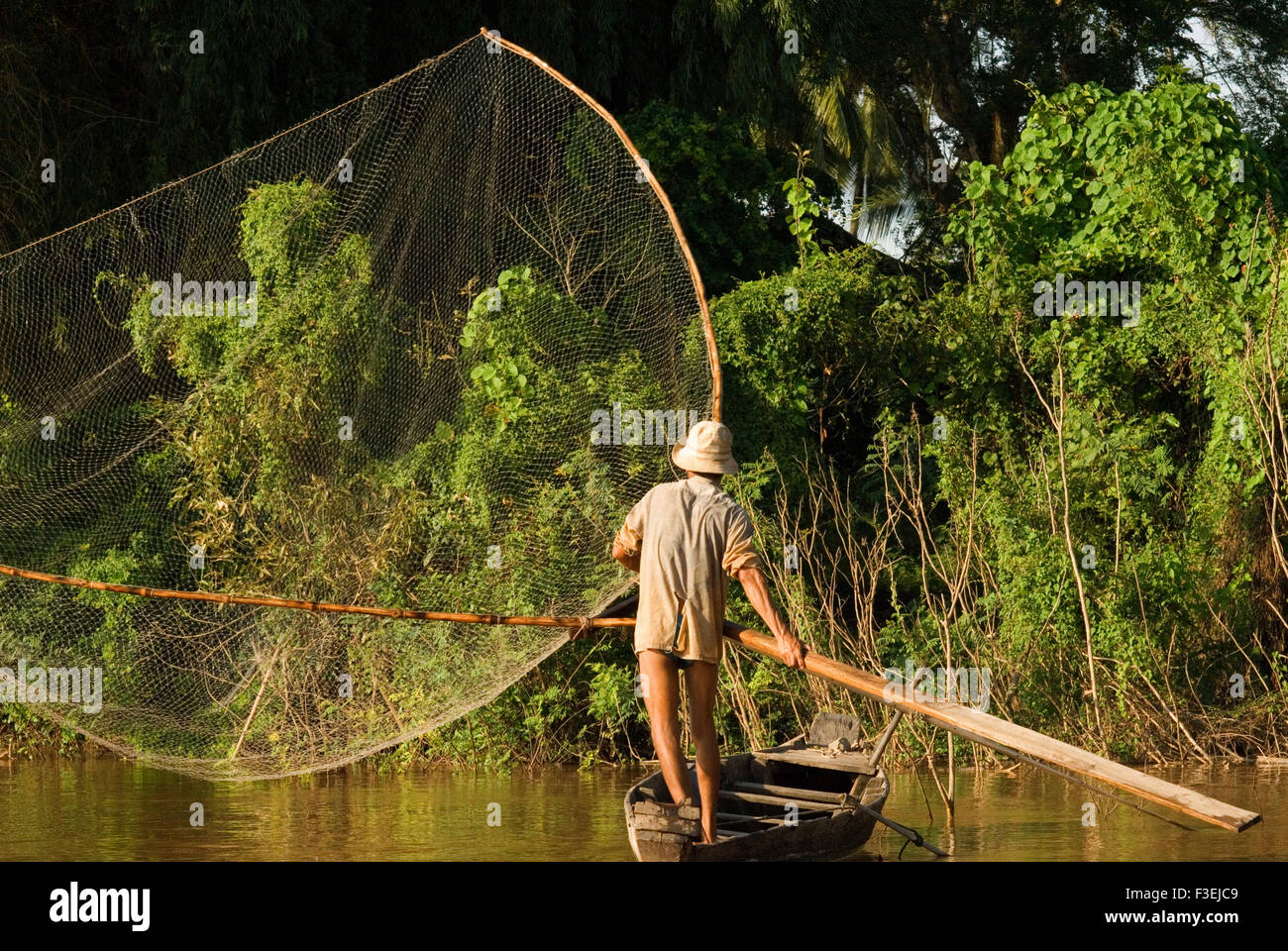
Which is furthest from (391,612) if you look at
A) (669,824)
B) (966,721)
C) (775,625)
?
(966,721)

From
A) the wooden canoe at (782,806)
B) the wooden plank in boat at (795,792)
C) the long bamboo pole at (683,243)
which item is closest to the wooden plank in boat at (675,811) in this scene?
the wooden canoe at (782,806)

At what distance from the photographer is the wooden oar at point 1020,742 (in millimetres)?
5430

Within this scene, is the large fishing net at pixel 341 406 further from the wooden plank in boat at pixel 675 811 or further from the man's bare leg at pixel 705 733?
the wooden plank in boat at pixel 675 811

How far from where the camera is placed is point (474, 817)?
29.3ft

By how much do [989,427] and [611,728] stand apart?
3.94 meters

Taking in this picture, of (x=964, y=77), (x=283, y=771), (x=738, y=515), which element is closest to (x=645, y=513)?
(x=738, y=515)

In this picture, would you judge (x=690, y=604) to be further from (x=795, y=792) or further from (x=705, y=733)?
(x=795, y=792)

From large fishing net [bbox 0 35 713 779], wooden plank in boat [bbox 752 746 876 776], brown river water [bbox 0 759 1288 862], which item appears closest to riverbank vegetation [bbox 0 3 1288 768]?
large fishing net [bbox 0 35 713 779]

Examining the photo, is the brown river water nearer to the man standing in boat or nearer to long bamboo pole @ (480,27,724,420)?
the man standing in boat

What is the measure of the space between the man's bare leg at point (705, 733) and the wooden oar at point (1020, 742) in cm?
21

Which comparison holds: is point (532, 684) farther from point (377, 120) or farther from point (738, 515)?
point (738, 515)

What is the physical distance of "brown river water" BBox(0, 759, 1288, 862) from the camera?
7.79 m

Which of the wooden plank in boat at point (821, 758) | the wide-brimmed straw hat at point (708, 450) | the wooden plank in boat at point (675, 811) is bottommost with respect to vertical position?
the wooden plank in boat at point (675, 811)

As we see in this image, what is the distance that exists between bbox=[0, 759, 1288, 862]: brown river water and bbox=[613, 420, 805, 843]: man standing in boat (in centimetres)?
132
